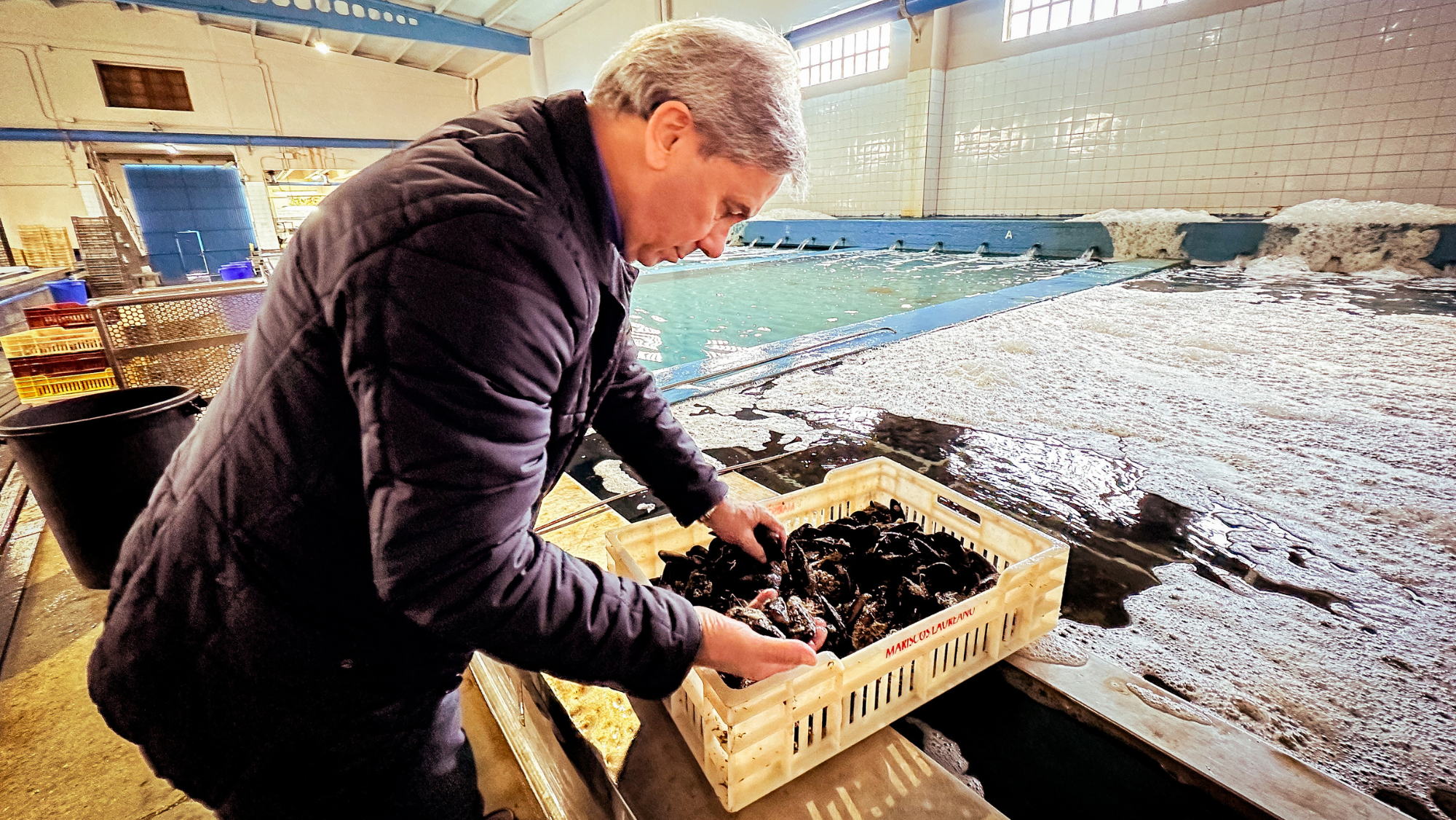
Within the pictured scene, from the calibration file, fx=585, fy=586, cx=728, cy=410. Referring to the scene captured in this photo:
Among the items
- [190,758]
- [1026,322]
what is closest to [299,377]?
[190,758]

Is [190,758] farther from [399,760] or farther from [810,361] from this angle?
[810,361]

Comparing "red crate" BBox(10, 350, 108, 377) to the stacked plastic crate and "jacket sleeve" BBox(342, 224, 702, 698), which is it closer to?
the stacked plastic crate

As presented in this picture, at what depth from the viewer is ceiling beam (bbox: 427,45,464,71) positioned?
55.8 feet

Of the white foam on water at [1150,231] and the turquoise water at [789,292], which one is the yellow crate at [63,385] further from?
the white foam on water at [1150,231]

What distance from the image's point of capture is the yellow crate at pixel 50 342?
234 centimetres

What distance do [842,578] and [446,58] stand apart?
21.4 meters

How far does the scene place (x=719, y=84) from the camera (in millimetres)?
718

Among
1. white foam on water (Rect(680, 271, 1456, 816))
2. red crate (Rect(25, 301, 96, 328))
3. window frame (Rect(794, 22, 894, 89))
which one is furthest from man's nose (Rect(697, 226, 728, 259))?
window frame (Rect(794, 22, 894, 89))

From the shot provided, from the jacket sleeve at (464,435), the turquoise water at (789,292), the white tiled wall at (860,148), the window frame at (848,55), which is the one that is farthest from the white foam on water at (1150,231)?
the jacket sleeve at (464,435)

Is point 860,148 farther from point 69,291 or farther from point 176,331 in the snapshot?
point 69,291

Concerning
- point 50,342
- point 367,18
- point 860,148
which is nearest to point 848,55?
point 860,148

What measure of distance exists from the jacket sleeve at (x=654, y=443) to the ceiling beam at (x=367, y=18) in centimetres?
721

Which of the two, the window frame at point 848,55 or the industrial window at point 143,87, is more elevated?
the industrial window at point 143,87

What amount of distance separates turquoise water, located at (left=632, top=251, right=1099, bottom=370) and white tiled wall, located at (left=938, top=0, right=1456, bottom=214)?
1529mm
